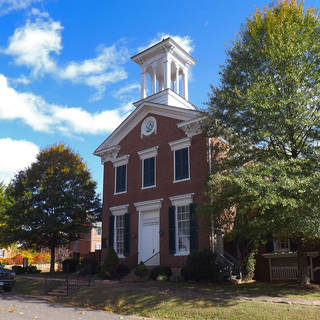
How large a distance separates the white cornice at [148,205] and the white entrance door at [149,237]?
0.28 m

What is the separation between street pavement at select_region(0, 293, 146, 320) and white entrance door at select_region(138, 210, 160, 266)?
7138 millimetres

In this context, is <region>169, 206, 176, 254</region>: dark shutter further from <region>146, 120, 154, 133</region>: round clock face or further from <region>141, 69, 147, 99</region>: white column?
<region>141, 69, 147, 99</region>: white column

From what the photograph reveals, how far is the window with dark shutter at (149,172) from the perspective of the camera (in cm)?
2192

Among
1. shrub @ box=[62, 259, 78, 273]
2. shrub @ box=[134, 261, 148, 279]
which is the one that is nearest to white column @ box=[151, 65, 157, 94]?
shrub @ box=[134, 261, 148, 279]

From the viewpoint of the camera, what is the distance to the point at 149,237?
21375mm

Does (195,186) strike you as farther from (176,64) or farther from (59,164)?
(59,164)

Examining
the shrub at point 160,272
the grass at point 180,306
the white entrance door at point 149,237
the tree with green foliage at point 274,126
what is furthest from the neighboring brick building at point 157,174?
the grass at point 180,306

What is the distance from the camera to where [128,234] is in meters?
22.2

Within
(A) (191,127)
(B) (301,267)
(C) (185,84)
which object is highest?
(C) (185,84)

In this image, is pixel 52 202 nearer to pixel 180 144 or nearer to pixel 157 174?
pixel 157 174

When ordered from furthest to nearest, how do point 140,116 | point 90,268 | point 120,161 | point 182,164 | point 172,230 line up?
1. point 120,161
2. point 140,116
3. point 90,268
4. point 182,164
5. point 172,230

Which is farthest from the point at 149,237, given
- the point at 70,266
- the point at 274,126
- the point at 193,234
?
the point at 274,126

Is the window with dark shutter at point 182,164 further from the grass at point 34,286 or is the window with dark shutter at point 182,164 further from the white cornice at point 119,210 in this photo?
the grass at point 34,286

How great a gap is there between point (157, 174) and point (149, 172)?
785 mm
